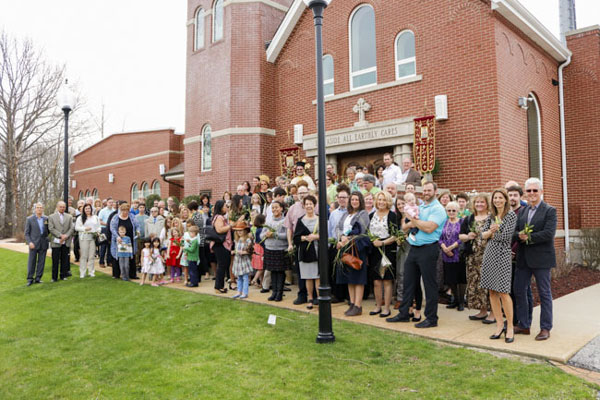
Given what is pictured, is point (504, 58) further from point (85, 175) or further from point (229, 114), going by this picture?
point (85, 175)

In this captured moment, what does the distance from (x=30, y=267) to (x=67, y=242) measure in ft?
3.27

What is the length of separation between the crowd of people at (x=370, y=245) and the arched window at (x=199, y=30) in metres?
8.11

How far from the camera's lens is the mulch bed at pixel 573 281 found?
8.70m

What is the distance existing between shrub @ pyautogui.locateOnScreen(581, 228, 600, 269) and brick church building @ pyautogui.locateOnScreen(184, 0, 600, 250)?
2.04ft

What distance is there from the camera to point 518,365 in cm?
451

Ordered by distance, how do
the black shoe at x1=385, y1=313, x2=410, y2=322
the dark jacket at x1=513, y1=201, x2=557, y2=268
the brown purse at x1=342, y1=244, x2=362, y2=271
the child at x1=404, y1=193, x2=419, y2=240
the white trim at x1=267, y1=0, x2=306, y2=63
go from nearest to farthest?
the dark jacket at x1=513, y1=201, x2=557, y2=268 → the child at x1=404, y1=193, x2=419, y2=240 → the black shoe at x1=385, y1=313, x2=410, y2=322 → the brown purse at x1=342, y1=244, x2=362, y2=271 → the white trim at x1=267, y1=0, x2=306, y2=63

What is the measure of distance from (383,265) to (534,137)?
788 centimetres

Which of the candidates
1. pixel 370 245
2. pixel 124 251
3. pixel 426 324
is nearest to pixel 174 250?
pixel 124 251

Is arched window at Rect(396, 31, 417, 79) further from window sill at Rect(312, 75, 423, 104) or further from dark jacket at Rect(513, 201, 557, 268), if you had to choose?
dark jacket at Rect(513, 201, 557, 268)

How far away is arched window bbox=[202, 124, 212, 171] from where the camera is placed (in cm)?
1598

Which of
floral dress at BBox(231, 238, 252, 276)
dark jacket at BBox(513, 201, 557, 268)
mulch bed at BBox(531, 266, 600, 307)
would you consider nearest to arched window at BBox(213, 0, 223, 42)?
floral dress at BBox(231, 238, 252, 276)

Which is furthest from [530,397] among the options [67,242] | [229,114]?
[229,114]

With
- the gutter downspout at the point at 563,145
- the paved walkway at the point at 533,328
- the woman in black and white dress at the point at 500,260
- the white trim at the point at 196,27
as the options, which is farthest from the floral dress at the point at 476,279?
the white trim at the point at 196,27

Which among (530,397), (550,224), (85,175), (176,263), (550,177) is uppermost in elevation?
(85,175)
